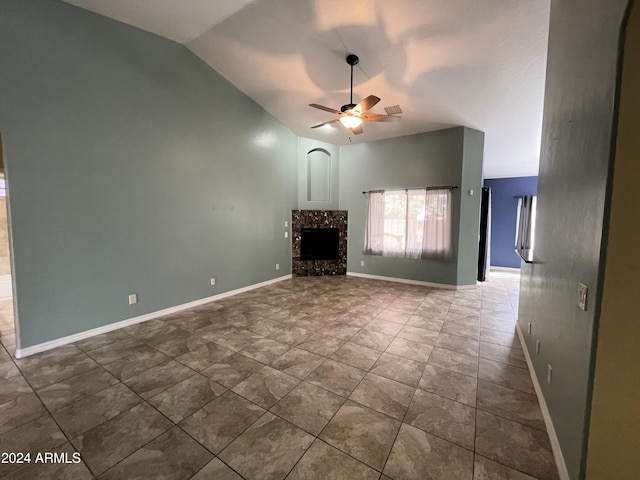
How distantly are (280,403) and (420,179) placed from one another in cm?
485

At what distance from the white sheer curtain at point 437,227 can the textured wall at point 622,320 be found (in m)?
4.25

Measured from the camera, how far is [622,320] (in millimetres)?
1018

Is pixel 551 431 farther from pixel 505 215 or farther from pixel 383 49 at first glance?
pixel 505 215

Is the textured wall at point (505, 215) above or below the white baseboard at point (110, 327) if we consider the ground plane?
above

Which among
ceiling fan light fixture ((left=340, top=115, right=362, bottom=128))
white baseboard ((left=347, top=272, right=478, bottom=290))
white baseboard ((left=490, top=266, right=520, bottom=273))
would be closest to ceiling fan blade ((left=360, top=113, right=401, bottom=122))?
ceiling fan light fixture ((left=340, top=115, right=362, bottom=128))

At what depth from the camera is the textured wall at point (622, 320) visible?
3.18 feet

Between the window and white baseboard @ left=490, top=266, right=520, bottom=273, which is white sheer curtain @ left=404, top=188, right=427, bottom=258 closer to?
the window

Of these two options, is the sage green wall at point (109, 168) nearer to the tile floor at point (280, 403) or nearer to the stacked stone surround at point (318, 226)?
the tile floor at point (280, 403)

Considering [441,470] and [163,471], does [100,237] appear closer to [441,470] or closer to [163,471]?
[163,471]

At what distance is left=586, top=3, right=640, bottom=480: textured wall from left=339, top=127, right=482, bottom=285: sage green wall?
4.25 meters

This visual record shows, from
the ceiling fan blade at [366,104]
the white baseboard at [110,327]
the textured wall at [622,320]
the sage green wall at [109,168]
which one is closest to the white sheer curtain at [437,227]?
the ceiling fan blade at [366,104]

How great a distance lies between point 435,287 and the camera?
208 inches

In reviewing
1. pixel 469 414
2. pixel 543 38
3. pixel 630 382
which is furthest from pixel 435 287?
pixel 630 382

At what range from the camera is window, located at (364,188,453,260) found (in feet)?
16.8
